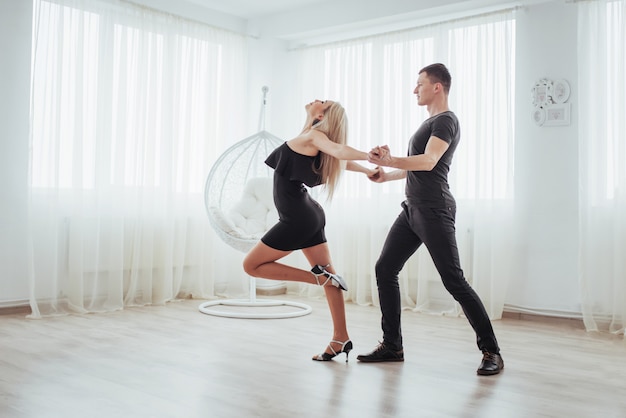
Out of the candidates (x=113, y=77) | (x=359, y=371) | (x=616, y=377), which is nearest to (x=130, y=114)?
(x=113, y=77)

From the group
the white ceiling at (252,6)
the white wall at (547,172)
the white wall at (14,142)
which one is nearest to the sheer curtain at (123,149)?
the white wall at (14,142)

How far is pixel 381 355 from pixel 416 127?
253 cm

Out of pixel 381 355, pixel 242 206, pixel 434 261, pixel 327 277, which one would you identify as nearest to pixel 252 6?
pixel 242 206

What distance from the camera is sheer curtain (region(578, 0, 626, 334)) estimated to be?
14.5ft

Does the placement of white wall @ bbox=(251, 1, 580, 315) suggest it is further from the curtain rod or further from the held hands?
the held hands

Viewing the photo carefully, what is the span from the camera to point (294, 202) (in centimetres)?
329

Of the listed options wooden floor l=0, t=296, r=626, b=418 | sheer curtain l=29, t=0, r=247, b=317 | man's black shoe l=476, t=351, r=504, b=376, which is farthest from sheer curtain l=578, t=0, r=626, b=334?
sheer curtain l=29, t=0, r=247, b=317

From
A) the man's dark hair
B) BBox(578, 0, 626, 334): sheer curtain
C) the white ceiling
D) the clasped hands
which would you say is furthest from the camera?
the white ceiling

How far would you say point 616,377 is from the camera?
10.2ft

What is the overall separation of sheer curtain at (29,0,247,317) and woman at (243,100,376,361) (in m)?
2.07

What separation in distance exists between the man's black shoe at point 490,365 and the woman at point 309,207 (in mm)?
658

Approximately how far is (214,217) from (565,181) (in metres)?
2.60

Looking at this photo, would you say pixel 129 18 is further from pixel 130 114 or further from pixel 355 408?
pixel 355 408

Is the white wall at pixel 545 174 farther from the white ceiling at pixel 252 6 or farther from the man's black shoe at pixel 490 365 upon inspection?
the man's black shoe at pixel 490 365
